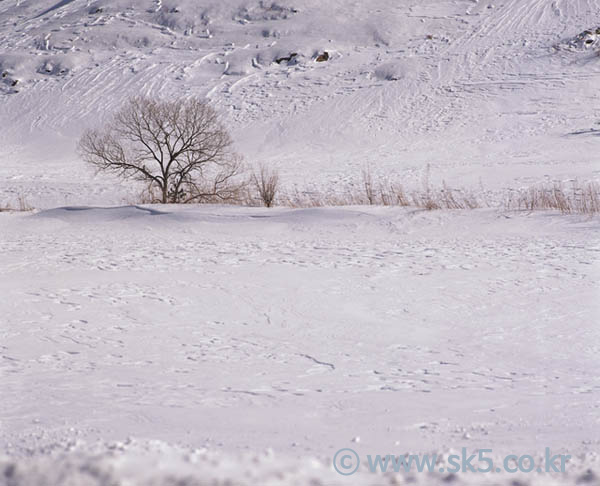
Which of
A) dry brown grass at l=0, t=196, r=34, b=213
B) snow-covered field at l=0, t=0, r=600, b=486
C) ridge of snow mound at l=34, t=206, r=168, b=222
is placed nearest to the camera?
snow-covered field at l=0, t=0, r=600, b=486

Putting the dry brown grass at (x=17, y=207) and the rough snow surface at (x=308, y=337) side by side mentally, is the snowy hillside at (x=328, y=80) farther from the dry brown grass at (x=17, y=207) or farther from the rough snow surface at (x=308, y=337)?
the rough snow surface at (x=308, y=337)

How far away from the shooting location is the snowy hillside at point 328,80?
2394 cm

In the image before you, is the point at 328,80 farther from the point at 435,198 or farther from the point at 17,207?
the point at 17,207

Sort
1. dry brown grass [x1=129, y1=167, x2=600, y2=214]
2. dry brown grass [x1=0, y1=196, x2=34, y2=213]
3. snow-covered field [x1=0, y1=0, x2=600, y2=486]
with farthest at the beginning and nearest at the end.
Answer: dry brown grass [x1=0, y1=196, x2=34, y2=213]
dry brown grass [x1=129, y1=167, x2=600, y2=214]
snow-covered field [x1=0, y1=0, x2=600, y2=486]

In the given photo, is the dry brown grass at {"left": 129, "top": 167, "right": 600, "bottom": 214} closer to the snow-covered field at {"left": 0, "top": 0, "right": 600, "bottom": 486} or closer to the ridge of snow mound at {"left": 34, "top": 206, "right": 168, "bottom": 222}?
the snow-covered field at {"left": 0, "top": 0, "right": 600, "bottom": 486}

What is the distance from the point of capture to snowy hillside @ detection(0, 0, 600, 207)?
78.5 ft

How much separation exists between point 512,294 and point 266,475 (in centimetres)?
432

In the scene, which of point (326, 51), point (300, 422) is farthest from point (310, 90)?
point (300, 422)

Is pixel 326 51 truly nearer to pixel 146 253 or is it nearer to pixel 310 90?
pixel 310 90

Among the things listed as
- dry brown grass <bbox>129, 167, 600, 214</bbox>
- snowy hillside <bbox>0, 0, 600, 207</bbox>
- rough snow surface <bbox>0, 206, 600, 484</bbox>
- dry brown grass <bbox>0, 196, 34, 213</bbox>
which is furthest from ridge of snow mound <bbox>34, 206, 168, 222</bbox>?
snowy hillside <bbox>0, 0, 600, 207</bbox>

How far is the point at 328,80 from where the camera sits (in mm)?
33906

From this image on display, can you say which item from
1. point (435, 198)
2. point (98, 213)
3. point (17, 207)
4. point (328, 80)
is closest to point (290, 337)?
point (98, 213)

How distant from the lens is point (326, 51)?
120 ft

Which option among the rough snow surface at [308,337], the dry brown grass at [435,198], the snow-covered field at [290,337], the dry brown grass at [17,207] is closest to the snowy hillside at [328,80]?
the dry brown grass at [17,207]
